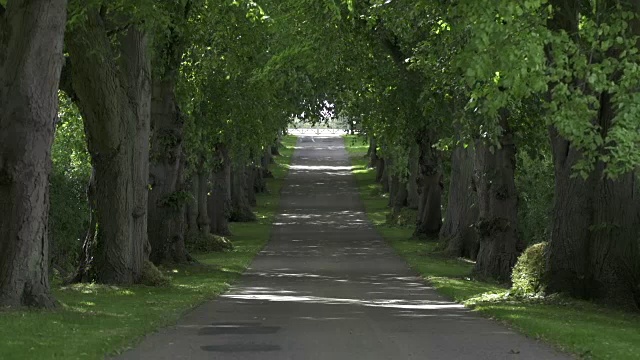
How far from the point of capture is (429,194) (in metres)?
49.8

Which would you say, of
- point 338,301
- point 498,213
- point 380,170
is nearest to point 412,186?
point 380,170

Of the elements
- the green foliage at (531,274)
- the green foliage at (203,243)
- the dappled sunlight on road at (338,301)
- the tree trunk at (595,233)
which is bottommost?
the green foliage at (203,243)

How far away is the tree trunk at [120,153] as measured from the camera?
2423cm

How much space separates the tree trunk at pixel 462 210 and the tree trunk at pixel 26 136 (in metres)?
22.9

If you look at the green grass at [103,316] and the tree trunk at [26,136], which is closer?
the green grass at [103,316]

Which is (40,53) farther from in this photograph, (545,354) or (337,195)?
(337,195)

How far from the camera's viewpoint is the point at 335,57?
3169 cm

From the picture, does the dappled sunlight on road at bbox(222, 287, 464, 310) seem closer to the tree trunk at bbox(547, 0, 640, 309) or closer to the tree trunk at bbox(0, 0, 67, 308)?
the tree trunk at bbox(547, 0, 640, 309)

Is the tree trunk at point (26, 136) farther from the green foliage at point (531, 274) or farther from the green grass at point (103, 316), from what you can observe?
the green foliage at point (531, 274)

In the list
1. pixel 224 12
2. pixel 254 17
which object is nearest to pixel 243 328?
pixel 254 17

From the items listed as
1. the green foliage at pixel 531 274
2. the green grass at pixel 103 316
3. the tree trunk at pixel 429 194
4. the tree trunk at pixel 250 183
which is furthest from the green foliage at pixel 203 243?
the tree trunk at pixel 250 183

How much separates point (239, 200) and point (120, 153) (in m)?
37.1

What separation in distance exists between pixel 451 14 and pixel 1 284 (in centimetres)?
758

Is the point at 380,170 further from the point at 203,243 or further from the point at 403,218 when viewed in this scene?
the point at 203,243
